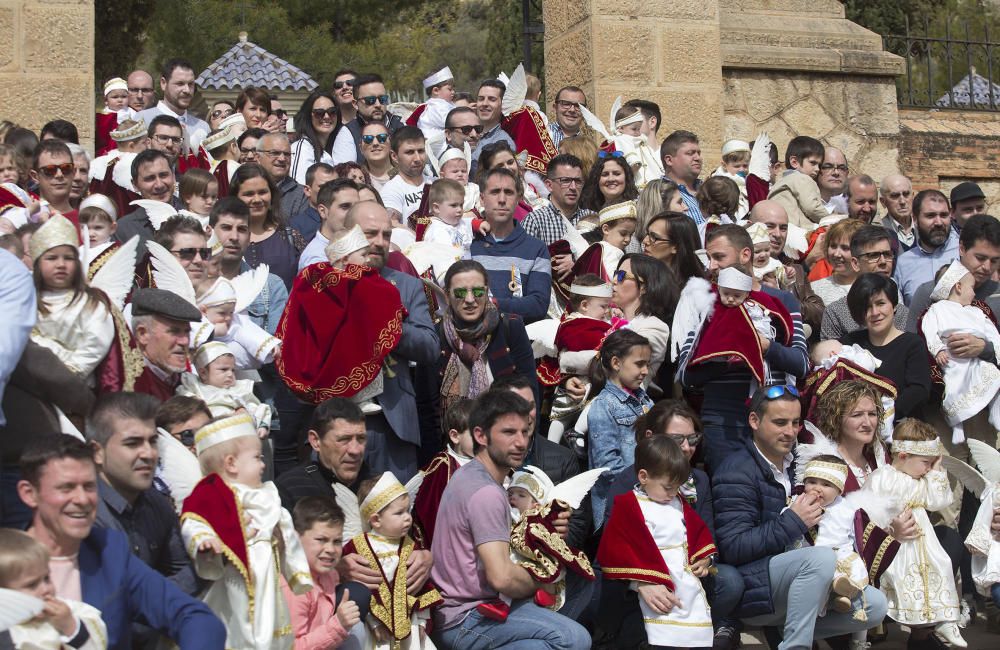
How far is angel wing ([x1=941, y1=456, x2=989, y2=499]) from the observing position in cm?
748

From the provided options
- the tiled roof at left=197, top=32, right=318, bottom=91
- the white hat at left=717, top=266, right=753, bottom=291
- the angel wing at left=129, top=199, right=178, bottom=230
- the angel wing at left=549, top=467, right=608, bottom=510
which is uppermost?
the tiled roof at left=197, top=32, right=318, bottom=91

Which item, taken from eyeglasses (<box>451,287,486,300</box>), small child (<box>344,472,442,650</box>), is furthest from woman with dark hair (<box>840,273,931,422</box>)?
small child (<box>344,472,442,650</box>)

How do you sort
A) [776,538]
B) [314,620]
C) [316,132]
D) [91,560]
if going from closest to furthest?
[91,560]
[314,620]
[776,538]
[316,132]

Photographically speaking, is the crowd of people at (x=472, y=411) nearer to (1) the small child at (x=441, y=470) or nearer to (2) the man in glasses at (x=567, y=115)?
(1) the small child at (x=441, y=470)

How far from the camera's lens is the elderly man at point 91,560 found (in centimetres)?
455

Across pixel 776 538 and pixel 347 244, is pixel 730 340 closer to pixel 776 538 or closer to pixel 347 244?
pixel 776 538

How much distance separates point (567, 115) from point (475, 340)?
4332 mm

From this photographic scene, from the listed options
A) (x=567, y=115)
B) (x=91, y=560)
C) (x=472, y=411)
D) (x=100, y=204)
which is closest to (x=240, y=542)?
(x=91, y=560)

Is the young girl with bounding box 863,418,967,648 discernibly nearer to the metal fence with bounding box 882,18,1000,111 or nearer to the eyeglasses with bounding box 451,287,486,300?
the eyeglasses with bounding box 451,287,486,300

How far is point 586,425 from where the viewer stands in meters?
7.21

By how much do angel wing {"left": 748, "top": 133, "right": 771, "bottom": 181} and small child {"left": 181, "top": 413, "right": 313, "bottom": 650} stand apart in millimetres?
6339

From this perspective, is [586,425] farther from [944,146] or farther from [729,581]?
[944,146]

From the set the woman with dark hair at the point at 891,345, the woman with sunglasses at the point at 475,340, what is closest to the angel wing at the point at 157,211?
the woman with sunglasses at the point at 475,340

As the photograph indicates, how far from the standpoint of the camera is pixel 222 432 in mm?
5281
